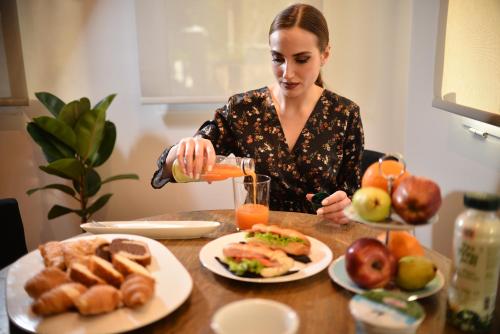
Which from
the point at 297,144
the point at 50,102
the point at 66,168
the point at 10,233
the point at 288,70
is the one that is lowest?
the point at 10,233

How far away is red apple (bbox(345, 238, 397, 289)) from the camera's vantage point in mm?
807

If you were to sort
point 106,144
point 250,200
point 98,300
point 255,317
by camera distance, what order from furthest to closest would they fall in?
point 106,144, point 250,200, point 98,300, point 255,317

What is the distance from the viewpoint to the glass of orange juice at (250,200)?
128cm

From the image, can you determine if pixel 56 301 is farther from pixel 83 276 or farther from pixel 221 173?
pixel 221 173

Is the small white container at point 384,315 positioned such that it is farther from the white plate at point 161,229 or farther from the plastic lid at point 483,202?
the white plate at point 161,229

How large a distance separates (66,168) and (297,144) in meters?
1.38

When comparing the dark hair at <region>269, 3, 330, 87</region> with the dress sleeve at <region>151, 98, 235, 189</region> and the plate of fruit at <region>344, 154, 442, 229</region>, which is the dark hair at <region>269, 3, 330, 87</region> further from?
the plate of fruit at <region>344, 154, 442, 229</region>

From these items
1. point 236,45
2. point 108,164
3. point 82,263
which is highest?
point 236,45

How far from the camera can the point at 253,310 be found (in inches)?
25.8

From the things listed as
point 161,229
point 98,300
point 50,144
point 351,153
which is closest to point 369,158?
point 351,153

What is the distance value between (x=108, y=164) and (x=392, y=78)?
77.6 inches

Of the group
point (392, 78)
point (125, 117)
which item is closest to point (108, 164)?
point (125, 117)

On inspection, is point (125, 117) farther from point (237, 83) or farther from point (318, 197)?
point (318, 197)

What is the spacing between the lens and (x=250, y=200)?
1.31 m
